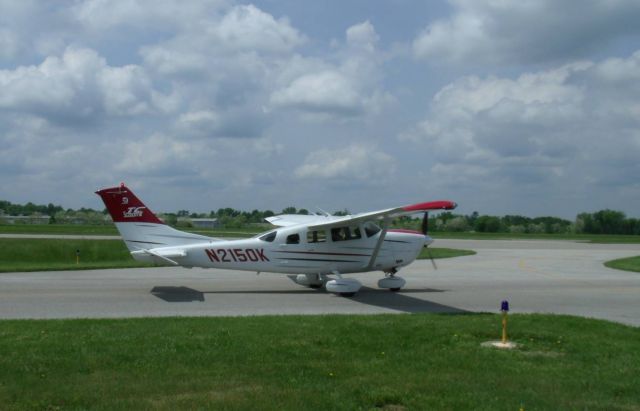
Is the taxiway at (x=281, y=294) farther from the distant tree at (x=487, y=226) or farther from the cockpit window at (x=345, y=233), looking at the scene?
the distant tree at (x=487, y=226)

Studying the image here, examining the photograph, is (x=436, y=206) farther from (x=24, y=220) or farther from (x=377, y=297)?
(x=24, y=220)

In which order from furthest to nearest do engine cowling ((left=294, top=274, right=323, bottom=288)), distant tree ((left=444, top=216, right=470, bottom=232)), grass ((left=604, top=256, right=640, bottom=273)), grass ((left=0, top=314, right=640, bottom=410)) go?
distant tree ((left=444, top=216, right=470, bottom=232)) → grass ((left=604, top=256, right=640, bottom=273)) → engine cowling ((left=294, top=274, right=323, bottom=288)) → grass ((left=0, top=314, right=640, bottom=410))

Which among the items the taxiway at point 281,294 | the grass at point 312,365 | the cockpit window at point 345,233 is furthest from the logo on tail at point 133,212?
the grass at point 312,365

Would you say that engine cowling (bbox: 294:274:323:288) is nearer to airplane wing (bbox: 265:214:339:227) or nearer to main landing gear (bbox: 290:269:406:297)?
main landing gear (bbox: 290:269:406:297)

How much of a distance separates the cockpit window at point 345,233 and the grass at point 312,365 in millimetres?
6010

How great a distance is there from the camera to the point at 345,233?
16984 millimetres

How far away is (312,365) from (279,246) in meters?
9.12

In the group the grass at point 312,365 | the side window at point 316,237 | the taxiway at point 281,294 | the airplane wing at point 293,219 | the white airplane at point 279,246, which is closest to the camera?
the grass at point 312,365

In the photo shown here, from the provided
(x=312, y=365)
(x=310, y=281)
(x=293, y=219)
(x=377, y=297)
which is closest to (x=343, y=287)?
(x=377, y=297)

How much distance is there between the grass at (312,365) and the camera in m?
6.23

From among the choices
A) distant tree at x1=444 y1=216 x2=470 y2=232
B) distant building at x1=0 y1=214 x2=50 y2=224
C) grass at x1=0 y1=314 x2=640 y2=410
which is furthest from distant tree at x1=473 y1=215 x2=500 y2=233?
grass at x1=0 y1=314 x2=640 y2=410

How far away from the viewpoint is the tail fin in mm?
16219

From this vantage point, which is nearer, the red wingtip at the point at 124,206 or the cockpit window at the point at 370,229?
the red wingtip at the point at 124,206

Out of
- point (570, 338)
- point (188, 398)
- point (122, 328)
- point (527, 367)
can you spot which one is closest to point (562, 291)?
point (570, 338)
